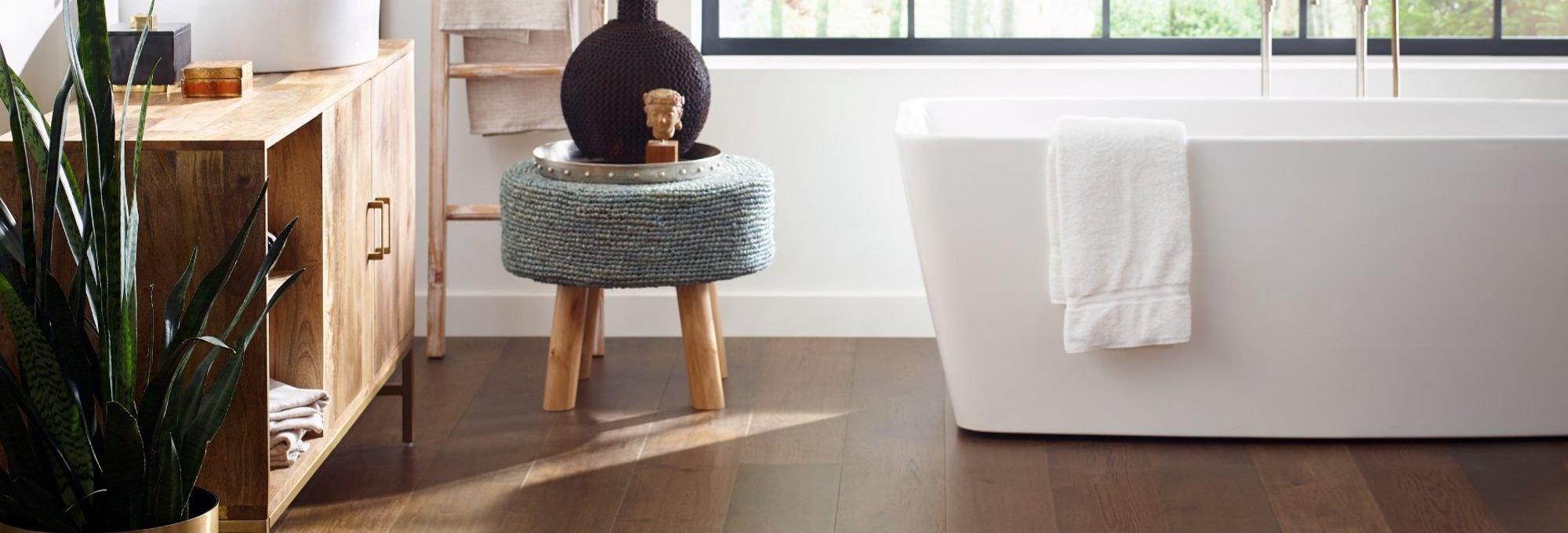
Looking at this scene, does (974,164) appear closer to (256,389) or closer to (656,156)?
(656,156)

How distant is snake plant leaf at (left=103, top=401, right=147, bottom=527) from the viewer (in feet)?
5.78

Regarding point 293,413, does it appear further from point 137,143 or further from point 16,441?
point 137,143

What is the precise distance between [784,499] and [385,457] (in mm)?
722

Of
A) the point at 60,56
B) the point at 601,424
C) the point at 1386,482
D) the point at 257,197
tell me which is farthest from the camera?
the point at 601,424

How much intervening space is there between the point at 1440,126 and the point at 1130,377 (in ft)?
3.33

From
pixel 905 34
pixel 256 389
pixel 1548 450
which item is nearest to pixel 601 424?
pixel 256 389

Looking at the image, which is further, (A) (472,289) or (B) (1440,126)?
(A) (472,289)

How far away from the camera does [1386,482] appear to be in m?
2.67

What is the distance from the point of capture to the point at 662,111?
301 cm

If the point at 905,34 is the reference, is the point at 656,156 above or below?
below

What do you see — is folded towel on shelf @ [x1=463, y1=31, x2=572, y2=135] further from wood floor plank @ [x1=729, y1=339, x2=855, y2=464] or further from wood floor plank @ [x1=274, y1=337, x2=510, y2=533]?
wood floor plank @ [x1=729, y1=339, x2=855, y2=464]

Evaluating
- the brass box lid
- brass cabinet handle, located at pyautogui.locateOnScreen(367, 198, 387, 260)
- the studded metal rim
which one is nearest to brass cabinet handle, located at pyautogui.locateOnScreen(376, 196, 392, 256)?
brass cabinet handle, located at pyautogui.locateOnScreen(367, 198, 387, 260)

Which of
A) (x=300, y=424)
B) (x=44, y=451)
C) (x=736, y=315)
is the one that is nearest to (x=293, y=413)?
(x=300, y=424)

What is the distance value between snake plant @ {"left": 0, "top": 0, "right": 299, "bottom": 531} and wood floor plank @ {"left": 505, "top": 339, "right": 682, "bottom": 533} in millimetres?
692
